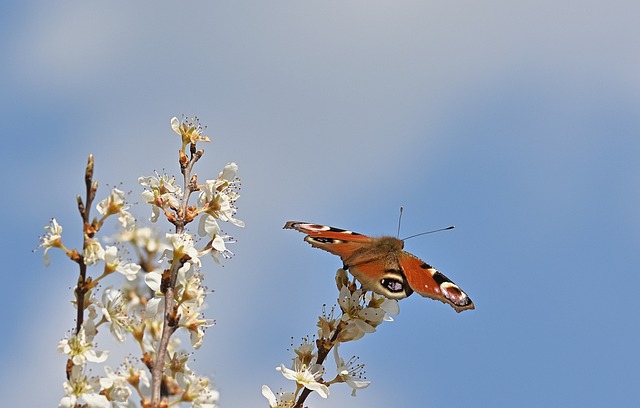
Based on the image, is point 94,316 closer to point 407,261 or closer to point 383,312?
point 383,312

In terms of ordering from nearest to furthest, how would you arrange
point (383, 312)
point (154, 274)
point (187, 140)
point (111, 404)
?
point (111, 404) < point (154, 274) < point (383, 312) < point (187, 140)

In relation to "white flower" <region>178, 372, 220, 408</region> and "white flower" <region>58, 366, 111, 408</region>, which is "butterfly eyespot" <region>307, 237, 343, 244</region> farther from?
"white flower" <region>58, 366, 111, 408</region>

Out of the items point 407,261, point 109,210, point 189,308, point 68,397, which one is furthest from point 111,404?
point 407,261

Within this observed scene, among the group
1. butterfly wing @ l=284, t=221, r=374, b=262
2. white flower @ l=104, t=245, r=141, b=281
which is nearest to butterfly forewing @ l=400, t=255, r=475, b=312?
butterfly wing @ l=284, t=221, r=374, b=262

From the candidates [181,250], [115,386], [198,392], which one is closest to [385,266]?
[181,250]

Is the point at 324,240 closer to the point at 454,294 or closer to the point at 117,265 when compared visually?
the point at 454,294

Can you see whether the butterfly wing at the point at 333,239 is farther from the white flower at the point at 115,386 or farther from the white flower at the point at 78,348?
the white flower at the point at 78,348
